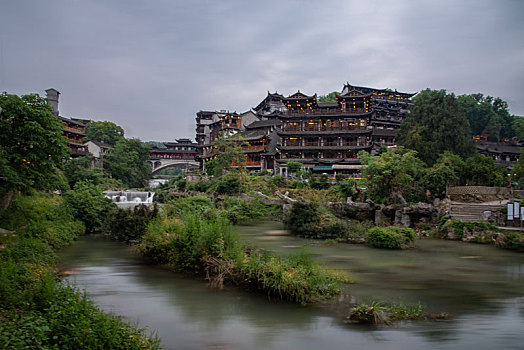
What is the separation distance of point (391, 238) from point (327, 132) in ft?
121

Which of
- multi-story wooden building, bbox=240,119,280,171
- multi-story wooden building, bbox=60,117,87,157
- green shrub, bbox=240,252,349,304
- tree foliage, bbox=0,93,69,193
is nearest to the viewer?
green shrub, bbox=240,252,349,304

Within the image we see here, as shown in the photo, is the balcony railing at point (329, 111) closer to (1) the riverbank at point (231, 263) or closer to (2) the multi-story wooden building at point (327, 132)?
(2) the multi-story wooden building at point (327, 132)

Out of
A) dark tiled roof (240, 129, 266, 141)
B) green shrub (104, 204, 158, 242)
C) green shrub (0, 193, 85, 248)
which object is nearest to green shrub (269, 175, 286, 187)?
dark tiled roof (240, 129, 266, 141)

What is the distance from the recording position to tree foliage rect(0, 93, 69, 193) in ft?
58.3

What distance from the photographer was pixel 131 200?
49.9 meters

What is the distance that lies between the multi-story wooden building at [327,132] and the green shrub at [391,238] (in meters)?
31.8

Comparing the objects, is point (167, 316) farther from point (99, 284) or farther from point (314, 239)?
point (314, 239)

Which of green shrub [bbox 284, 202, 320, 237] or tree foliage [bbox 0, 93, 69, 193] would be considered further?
green shrub [bbox 284, 202, 320, 237]

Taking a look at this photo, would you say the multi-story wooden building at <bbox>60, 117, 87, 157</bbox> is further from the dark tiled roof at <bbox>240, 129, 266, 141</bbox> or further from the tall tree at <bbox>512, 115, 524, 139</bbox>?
the tall tree at <bbox>512, 115, 524, 139</bbox>

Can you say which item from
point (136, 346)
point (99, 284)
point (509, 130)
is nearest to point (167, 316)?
point (136, 346)

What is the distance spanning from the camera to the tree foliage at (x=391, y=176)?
92.4 feet

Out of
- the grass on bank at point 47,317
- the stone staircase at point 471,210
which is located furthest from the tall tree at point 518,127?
the grass on bank at point 47,317

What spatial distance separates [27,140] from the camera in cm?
1839

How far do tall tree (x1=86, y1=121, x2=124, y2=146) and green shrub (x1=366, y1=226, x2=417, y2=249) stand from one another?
217 feet
